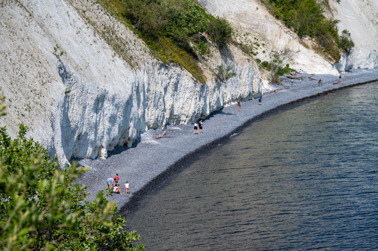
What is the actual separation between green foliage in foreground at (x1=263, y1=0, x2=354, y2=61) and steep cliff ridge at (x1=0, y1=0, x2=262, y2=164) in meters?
49.4

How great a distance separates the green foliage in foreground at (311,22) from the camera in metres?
92.6

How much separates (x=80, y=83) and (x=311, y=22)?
76781mm

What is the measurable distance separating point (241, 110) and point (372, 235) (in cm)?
3746

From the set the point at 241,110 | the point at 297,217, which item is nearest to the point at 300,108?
the point at 241,110

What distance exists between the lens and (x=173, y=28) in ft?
178

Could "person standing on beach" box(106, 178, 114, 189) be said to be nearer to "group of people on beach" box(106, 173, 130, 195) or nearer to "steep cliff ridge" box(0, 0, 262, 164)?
"group of people on beach" box(106, 173, 130, 195)

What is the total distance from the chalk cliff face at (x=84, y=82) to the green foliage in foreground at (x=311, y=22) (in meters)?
41.9

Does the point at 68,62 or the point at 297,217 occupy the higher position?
the point at 68,62

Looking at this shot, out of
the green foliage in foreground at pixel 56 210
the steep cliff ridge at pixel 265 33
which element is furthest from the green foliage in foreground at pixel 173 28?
the green foliage in foreground at pixel 56 210

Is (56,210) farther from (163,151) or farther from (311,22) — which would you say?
(311,22)

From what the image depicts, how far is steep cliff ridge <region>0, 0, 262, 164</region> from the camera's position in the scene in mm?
26656

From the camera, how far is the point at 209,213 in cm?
2802

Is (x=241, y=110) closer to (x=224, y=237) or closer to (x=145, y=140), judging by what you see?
(x=145, y=140)

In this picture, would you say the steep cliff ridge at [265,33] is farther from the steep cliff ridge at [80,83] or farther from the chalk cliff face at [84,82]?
the steep cliff ridge at [80,83]
